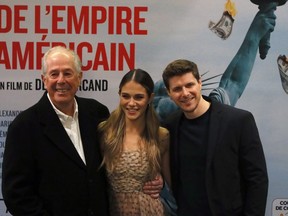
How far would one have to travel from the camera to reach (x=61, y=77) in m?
1.39

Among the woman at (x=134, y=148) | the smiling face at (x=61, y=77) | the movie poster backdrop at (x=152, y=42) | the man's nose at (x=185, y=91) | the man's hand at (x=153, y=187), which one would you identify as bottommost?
the man's hand at (x=153, y=187)

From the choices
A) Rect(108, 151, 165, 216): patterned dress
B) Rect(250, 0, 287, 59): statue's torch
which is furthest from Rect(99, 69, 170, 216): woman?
Rect(250, 0, 287, 59): statue's torch

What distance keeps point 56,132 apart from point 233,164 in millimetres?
684

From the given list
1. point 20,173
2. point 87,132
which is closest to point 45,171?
point 20,173

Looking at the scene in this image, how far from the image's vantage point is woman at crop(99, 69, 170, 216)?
1466 mm

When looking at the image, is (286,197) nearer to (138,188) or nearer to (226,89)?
(226,89)

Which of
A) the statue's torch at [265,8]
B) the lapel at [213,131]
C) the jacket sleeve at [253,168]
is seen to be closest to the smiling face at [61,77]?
the lapel at [213,131]

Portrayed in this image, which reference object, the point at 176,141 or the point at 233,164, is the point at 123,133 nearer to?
the point at 176,141

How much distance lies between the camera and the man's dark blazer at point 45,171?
4.48 ft

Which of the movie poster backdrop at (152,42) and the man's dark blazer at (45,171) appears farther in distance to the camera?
the movie poster backdrop at (152,42)

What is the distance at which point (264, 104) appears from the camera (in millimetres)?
1701

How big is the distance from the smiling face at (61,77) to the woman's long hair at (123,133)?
21cm

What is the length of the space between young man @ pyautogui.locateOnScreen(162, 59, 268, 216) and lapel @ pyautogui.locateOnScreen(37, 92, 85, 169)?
1.38ft

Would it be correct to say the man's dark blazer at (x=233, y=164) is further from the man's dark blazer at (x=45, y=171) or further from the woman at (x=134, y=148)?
the man's dark blazer at (x=45, y=171)
